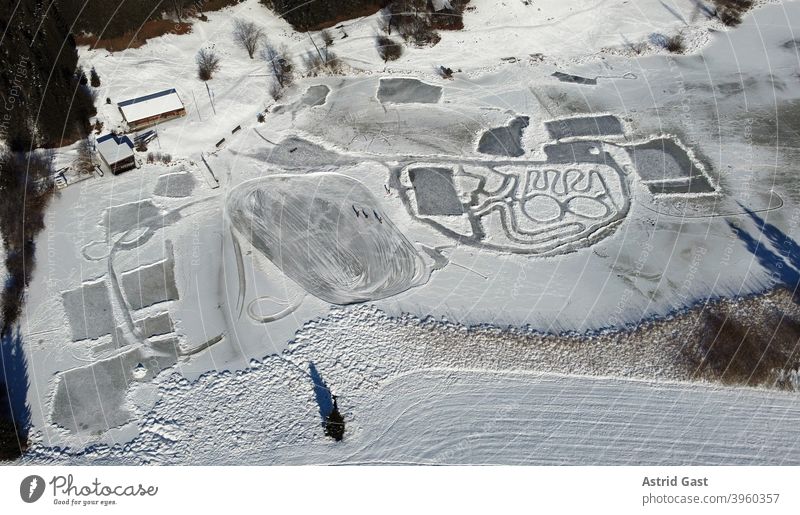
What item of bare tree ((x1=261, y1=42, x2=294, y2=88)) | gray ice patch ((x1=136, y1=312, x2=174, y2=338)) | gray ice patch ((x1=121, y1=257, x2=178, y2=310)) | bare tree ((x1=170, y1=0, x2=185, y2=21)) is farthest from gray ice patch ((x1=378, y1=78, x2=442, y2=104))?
gray ice patch ((x1=136, y1=312, x2=174, y2=338))

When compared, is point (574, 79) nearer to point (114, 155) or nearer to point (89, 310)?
point (114, 155)

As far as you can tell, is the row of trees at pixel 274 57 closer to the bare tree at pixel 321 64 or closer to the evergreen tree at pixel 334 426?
the bare tree at pixel 321 64

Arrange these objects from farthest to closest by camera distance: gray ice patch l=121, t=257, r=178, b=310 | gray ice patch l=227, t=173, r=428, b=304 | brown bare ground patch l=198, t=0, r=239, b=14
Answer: brown bare ground patch l=198, t=0, r=239, b=14, gray ice patch l=227, t=173, r=428, b=304, gray ice patch l=121, t=257, r=178, b=310

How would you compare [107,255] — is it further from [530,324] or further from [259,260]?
[530,324]

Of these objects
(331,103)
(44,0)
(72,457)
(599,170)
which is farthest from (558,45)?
(72,457)

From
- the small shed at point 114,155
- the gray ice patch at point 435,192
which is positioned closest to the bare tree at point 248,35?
the small shed at point 114,155

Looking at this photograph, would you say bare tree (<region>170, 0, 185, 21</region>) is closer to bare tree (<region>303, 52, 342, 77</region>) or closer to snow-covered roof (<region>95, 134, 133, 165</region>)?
bare tree (<region>303, 52, 342, 77</region>)
